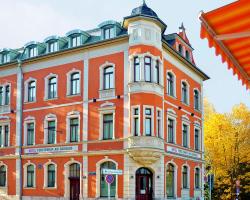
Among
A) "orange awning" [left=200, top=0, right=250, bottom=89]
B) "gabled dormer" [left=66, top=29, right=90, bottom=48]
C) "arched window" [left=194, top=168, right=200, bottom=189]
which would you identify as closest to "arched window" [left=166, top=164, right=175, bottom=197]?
"arched window" [left=194, top=168, right=200, bottom=189]

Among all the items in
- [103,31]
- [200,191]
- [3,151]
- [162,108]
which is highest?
[103,31]

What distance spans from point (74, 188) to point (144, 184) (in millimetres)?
5402

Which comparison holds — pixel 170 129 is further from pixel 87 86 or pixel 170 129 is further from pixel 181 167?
pixel 87 86

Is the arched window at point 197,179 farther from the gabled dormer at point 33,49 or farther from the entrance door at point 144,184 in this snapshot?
the gabled dormer at point 33,49

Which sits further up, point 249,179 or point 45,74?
point 45,74

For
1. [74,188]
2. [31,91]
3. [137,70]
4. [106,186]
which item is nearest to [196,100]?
[137,70]

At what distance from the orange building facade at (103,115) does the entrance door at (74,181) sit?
2.8 inches

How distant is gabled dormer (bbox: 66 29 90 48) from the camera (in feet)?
110

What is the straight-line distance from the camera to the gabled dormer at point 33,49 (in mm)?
36000

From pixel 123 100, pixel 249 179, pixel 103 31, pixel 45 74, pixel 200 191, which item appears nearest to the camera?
pixel 123 100

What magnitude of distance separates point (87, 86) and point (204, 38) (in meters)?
26.6

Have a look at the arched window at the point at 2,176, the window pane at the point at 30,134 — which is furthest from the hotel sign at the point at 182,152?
the arched window at the point at 2,176

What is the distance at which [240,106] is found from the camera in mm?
44656

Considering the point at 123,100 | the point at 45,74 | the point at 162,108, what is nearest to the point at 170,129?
the point at 162,108
